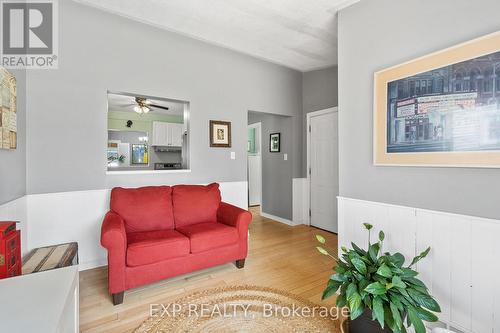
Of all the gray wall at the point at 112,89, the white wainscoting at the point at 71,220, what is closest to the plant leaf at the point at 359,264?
the gray wall at the point at 112,89

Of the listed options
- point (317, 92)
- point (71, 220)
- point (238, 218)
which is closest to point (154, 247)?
point (238, 218)

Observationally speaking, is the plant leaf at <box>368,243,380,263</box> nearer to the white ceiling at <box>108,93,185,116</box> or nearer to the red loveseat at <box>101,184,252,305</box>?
the red loveseat at <box>101,184,252,305</box>

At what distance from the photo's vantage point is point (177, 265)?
7.21 ft

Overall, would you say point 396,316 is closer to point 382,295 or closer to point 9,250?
point 382,295

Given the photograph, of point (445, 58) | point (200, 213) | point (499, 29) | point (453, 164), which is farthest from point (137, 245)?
point (499, 29)

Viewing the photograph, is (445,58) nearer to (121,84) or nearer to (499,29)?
(499,29)

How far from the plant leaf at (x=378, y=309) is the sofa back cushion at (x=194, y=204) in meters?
1.92

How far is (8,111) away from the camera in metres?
1.70

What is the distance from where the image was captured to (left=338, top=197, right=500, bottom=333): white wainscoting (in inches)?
54.9

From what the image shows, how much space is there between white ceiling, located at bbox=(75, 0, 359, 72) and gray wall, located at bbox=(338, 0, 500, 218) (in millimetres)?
422

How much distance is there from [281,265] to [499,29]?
101 inches

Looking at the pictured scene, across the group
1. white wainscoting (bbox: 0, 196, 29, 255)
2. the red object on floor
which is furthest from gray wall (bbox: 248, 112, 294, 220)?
the red object on floor

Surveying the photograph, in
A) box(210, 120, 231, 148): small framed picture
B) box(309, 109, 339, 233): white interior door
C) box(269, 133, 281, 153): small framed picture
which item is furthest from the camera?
box(269, 133, 281, 153): small framed picture

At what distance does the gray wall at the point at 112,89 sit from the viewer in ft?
7.72
